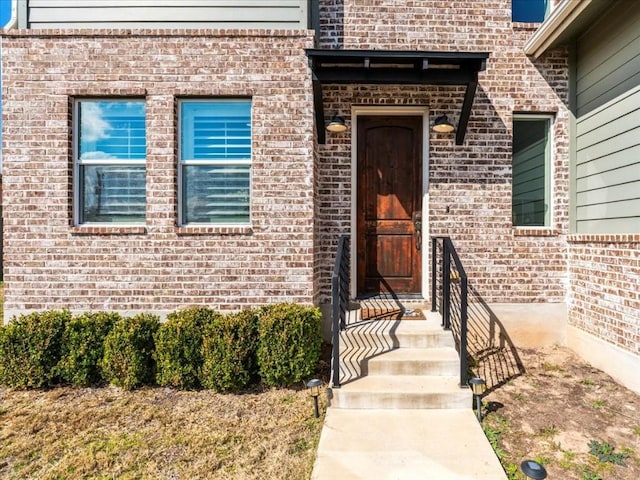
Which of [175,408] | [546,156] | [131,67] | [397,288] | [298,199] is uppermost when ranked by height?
[131,67]

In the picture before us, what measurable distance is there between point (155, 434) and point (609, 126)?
542 cm

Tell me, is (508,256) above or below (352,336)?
above

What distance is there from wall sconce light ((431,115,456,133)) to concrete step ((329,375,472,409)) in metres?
2.96

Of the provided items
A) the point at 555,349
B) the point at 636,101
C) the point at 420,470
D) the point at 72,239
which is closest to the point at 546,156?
the point at 636,101

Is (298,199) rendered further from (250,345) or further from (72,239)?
(72,239)

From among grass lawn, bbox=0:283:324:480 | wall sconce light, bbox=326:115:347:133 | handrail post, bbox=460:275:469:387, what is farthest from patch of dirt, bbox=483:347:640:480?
wall sconce light, bbox=326:115:347:133

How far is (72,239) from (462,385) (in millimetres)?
4385

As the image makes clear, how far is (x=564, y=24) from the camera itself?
4.04m

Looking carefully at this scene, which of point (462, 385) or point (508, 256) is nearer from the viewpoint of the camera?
point (462, 385)

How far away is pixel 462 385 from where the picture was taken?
10.6 feet

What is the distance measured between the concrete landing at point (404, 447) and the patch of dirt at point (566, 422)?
0.64 ft

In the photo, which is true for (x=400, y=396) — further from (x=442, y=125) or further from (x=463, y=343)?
(x=442, y=125)

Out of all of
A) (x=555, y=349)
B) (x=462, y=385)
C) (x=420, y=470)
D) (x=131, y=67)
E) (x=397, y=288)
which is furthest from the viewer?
(x=397, y=288)

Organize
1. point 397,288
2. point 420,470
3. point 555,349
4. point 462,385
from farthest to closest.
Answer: point 397,288
point 555,349
point 462,385
point 420,470
